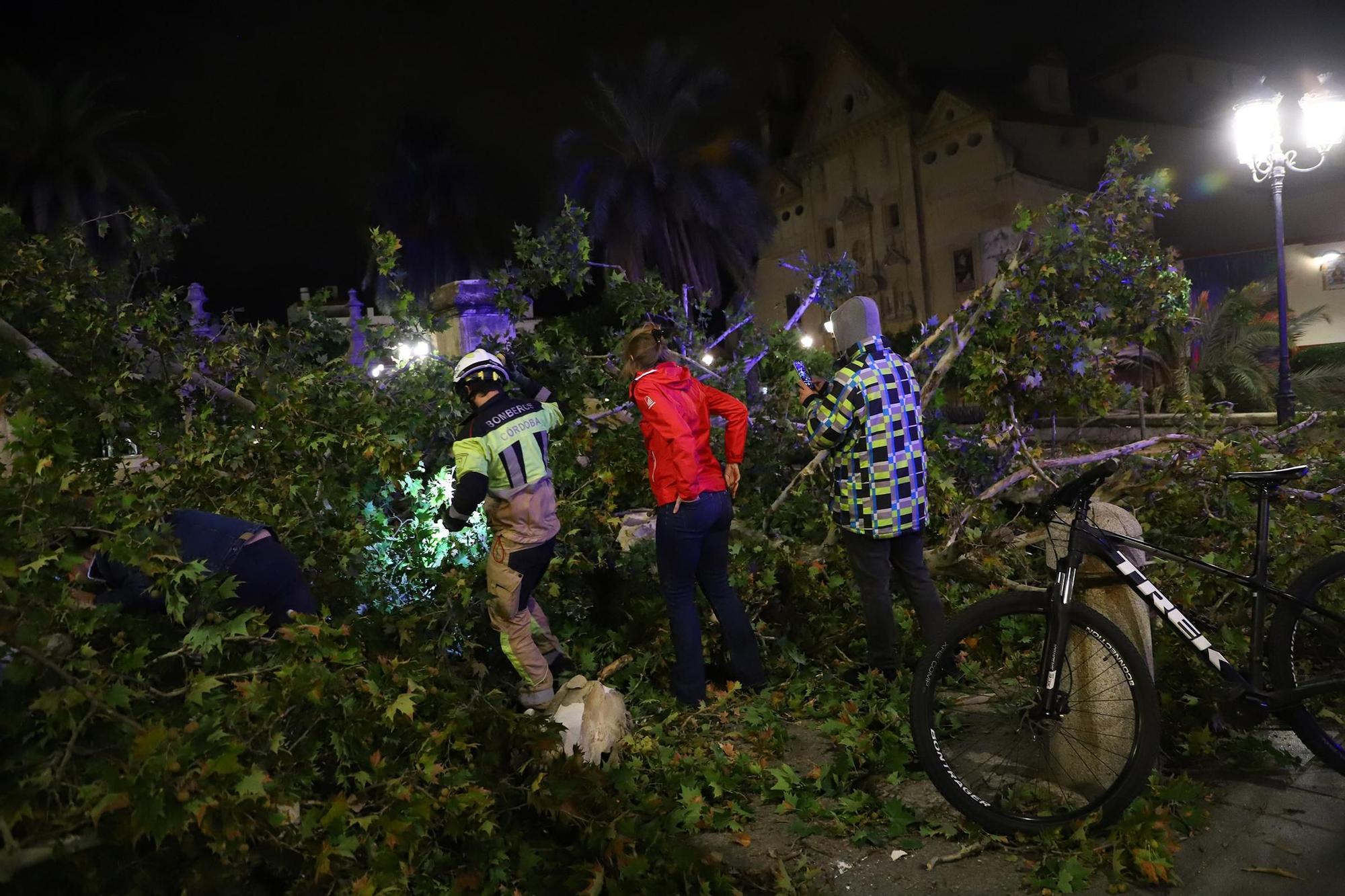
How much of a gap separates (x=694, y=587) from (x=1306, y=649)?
2.67 metres

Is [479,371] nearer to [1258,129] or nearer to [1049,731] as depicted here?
[1049,731]

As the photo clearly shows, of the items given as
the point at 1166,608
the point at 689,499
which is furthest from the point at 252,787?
the point at 1166,608

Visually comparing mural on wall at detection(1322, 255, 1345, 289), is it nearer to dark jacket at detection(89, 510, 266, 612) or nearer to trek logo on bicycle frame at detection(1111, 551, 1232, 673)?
trek logo on bicycle frame at detection(1111, 551, 1232, 673)

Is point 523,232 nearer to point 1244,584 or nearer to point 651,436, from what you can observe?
point 651,436

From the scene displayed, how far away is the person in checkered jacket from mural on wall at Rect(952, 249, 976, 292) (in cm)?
3064

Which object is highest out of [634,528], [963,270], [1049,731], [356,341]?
[963,270]

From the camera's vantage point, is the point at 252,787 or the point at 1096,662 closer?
the point at 252,787

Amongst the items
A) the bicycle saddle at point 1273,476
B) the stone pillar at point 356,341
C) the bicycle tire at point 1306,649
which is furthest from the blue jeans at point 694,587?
the stone pillar at point 356,341

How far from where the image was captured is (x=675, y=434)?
4.61 meters

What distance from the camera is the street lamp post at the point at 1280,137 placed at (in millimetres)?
11727

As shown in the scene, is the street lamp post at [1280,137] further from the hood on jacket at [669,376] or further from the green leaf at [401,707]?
the green leaf at [401,707]

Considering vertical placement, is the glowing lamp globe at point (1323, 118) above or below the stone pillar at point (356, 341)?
above

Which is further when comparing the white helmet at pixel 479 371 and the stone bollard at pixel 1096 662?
the white helmet at pixel 479 371

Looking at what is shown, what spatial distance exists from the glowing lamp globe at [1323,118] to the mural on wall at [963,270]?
852 inches
